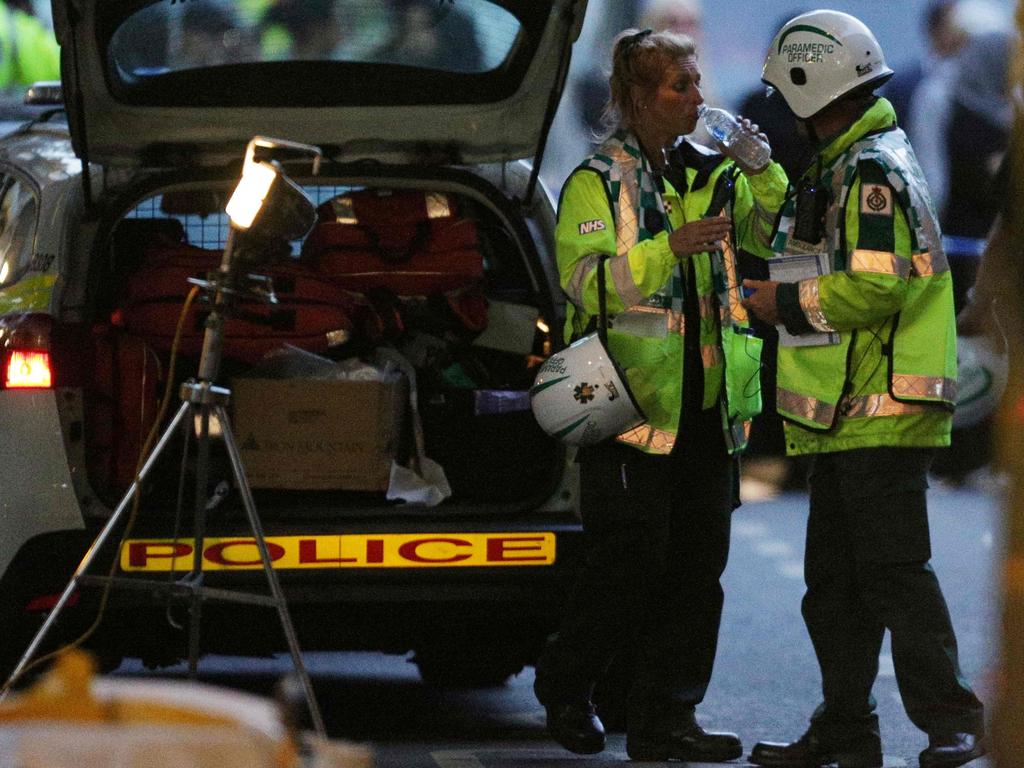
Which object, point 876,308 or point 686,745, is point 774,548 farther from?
point 876,308

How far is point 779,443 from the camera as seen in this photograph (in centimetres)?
1232

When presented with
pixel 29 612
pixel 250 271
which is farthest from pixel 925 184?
pixel 29 612

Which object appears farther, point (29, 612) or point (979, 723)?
point (29, 612)

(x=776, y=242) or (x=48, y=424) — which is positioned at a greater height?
(x=776, y=242)

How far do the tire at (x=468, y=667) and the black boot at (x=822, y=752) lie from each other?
1.13 meters

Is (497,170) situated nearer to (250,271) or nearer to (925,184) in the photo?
(250,271)

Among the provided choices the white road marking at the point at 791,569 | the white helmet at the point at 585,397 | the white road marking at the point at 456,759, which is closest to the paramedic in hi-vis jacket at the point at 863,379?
the white helmet at the point at 585,397

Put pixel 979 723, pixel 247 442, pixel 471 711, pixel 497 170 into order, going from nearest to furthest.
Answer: pixel 979 723
pixel 247 442
pixel 497 170
pixel 471 711

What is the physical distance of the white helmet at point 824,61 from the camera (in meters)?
5.45

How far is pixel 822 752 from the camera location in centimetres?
560

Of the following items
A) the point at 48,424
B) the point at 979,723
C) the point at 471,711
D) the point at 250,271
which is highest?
the point at 250,271

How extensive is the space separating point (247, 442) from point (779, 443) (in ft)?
21.5

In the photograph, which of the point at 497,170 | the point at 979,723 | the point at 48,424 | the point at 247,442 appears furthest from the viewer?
the point at 497,170

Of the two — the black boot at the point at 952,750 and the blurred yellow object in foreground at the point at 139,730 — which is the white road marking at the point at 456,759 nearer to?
the black boot at the point at 952,750
